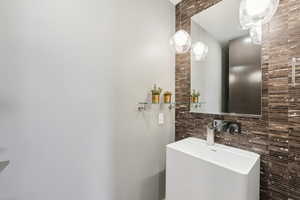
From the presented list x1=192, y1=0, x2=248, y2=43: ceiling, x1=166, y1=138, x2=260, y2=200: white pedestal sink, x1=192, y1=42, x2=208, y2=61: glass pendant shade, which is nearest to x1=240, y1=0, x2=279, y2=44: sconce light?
x1=192, y1=0, x2=248, y2=43: ceiling

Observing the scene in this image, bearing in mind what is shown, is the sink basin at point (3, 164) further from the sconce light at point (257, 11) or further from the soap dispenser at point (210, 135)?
the sconce light at point (257, 11)

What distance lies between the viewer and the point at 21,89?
0.95 metres

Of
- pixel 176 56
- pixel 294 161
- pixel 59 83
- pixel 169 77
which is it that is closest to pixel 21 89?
pixel 59 83

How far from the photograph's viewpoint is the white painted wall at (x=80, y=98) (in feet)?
3.07

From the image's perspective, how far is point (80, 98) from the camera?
117cm

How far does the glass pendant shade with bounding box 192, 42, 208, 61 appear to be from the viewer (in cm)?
157

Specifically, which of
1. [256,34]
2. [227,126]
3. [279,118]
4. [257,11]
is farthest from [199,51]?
[279,118]

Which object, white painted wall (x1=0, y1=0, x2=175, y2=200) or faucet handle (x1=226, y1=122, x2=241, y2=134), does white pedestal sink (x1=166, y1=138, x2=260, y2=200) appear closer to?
faucet handle (x1=226, y1=122, x2=241, y2=134)

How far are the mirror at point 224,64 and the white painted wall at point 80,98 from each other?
435 mm

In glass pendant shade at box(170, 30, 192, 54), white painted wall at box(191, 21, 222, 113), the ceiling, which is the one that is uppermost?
the ceiling

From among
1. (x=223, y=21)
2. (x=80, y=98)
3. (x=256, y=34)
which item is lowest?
(x=80, y=98)

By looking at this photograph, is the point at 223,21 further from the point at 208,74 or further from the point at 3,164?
the point at 3,164

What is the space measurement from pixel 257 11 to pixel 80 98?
4.41ft

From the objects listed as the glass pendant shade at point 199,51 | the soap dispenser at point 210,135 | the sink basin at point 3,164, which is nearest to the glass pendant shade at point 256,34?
the glass pendant shade at point 199,51
